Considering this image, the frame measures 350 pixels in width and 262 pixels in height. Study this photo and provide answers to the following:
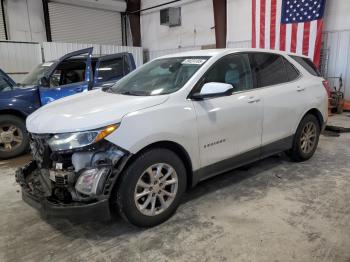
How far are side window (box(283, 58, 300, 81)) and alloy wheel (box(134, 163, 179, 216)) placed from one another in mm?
2087

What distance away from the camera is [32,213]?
2.88 meters

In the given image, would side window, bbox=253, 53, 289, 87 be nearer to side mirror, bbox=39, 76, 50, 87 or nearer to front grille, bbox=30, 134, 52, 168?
front grille, bbox=30, 134, 52, 168

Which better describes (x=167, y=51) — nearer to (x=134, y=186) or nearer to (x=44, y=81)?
(x=44, y=81)

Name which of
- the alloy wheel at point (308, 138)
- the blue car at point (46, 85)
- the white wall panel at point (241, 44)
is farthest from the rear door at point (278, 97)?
the white wall panel at point (241, 44)

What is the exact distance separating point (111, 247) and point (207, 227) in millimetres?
808

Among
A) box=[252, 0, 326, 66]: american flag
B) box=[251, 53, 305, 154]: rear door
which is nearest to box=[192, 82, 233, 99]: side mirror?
box=[251, 53, 305, 154]: rear door

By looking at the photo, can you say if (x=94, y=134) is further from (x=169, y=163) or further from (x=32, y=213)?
(x=32, y=213)

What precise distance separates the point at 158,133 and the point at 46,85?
351cm

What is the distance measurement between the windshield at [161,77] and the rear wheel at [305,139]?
1.73 m

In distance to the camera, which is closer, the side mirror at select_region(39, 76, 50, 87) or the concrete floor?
the concrete floor

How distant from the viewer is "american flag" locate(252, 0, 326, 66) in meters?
7.86

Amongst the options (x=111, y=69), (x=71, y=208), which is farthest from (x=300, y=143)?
(x=111, y=69)

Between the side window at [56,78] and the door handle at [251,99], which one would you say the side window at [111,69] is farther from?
the door handle at [251,99]

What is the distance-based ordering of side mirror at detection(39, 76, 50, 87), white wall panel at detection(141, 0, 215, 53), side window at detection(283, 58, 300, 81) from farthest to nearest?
white wall panel at detection(141, 0, 215, 53)
side mirror at detection(39, 76, 50, 87)
side window at detection(283, 58, 300, 81)
